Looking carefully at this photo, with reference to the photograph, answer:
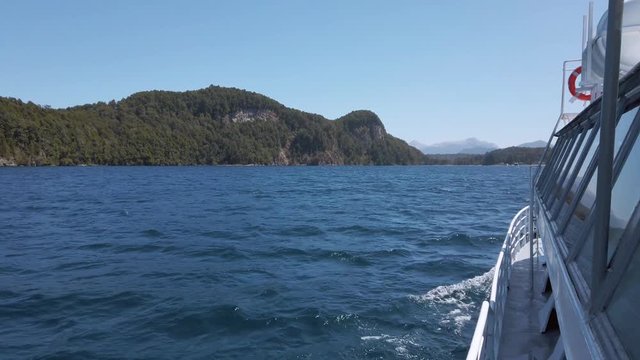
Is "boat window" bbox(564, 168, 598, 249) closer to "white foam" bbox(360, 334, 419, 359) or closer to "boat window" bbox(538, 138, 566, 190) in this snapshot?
"boat window" bbox(538, 138, 566, 190)

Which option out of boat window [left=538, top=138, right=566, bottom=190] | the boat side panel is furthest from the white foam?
the boat side panel

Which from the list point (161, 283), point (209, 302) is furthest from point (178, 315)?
point (161, 283)

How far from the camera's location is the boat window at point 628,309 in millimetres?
1711

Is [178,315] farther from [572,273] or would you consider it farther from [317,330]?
[572,273]

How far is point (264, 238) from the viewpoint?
746 inches

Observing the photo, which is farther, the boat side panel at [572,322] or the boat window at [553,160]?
the boat window at [553,160]

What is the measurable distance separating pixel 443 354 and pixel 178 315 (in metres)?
5.18

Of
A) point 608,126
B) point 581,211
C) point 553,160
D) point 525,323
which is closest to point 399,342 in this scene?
point 525,323

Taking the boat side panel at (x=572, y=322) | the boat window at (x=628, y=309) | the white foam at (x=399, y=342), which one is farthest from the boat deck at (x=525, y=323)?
the boat window at (x=628, y=309)

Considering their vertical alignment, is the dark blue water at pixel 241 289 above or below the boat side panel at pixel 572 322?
below

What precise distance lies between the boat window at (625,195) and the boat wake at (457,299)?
6.74 m

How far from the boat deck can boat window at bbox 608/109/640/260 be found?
9.99 ft

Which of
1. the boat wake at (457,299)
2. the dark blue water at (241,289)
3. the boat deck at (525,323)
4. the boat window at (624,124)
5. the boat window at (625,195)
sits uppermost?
the boat window at (624,124)

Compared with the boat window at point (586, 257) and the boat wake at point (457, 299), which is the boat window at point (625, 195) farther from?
the boat wake at point (457, 299)
